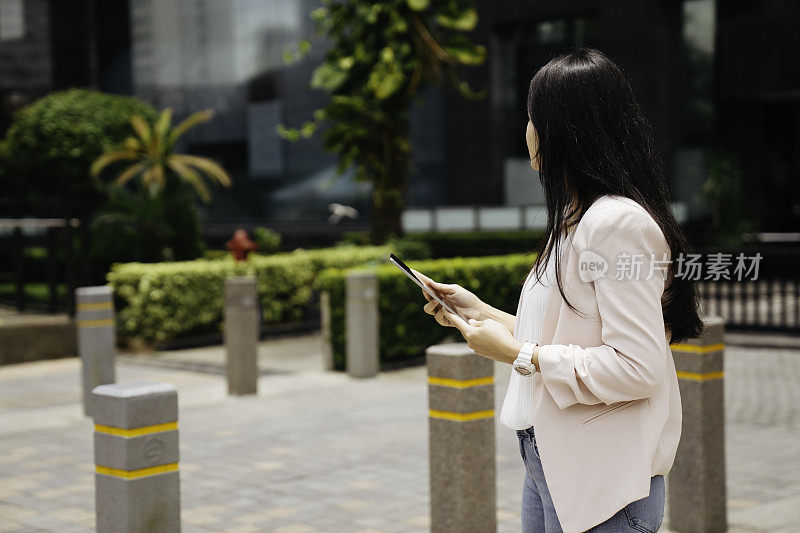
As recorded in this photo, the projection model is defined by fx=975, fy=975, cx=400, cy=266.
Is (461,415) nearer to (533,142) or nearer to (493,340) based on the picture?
(493,340)

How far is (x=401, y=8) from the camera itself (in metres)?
14.4

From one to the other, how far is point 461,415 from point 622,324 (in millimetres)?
Result: 2440

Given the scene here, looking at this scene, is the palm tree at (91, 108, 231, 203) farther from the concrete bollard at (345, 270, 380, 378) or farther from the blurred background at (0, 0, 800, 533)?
the concrete bollard at (345, 270, 380, 378)

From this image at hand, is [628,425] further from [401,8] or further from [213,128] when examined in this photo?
[213,128]

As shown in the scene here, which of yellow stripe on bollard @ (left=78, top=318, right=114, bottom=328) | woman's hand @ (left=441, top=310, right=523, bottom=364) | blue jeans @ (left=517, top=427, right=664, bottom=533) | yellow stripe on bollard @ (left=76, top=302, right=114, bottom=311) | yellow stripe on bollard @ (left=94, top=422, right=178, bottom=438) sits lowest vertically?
yellow stripe on bollard @ (left=78, top=318, right=114, bottom=328)

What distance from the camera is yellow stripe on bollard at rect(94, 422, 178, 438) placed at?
3.94 meters

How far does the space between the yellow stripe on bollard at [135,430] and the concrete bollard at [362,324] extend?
6.53 meters

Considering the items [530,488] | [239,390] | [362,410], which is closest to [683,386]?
[530,488]

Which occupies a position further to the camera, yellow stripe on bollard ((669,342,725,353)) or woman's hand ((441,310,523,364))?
yellow stripe on bollard ((669,342,725,353))

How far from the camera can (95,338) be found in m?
9.02

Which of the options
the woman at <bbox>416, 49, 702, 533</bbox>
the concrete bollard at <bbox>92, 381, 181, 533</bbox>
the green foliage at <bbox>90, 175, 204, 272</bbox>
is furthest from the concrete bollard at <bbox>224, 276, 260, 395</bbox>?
the woman at <bbox>416, 49, 702, 533</bbox>

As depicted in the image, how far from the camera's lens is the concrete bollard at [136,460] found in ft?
12.8

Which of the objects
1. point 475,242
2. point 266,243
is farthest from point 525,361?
point 475,242

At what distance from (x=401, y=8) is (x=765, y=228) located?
39.0 ft
